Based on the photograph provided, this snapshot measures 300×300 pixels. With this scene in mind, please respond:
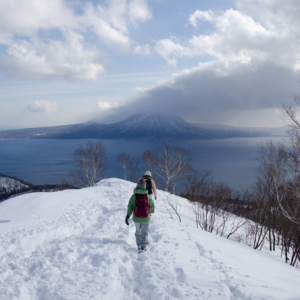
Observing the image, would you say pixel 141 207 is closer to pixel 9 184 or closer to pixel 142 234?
pixel 142 234

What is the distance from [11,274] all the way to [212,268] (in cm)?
447

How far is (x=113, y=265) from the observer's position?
429 cm

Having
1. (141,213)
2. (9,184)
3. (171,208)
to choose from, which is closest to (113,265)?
(141,213)

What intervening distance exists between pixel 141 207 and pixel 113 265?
150cm

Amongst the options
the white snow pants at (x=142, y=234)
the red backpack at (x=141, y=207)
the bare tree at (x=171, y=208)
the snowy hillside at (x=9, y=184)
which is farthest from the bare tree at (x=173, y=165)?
the snowy hillside at (x=9, y=184)

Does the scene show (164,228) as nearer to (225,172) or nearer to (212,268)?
(212,268)

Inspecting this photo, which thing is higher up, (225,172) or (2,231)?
(2,231)

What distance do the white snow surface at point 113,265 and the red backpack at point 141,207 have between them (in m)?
0.98

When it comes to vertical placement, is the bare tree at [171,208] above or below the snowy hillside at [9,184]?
above

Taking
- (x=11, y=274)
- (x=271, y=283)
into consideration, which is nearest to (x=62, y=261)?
(x=11, y=274)

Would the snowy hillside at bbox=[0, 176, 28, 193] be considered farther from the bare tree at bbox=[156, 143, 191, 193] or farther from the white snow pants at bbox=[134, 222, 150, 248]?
the white snow pants at bbox=[134, 222, 150, 248]

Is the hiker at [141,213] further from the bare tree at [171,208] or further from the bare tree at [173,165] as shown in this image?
the bare tree at [173,165]

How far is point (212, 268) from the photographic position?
14.6 ft

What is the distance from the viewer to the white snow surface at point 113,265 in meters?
3.52
